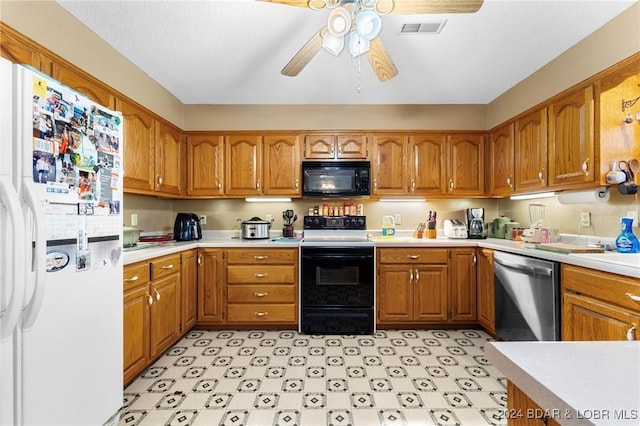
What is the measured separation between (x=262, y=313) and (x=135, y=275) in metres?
1.31

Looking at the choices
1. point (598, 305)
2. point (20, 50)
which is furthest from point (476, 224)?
point (20, 50)

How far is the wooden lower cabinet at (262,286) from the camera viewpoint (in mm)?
2953

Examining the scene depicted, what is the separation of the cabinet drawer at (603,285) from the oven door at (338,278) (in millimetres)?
1500

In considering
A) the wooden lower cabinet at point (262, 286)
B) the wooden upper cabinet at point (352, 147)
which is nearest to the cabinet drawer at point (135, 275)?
the wooden lower cabinet at point (262, 286)

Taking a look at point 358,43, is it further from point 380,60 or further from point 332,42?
point 380,60

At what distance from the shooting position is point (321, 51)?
229 cm

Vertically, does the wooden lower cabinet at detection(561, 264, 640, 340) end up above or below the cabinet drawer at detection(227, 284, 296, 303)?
above

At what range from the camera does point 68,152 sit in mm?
1264

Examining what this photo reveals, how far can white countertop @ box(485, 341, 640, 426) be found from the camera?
405 mm

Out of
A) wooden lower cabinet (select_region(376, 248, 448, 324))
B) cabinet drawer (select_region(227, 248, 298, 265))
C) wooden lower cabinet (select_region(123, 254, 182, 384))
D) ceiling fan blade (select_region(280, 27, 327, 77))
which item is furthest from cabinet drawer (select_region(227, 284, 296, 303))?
ceiling fan blade (select_region(280, 27, 327, 77))

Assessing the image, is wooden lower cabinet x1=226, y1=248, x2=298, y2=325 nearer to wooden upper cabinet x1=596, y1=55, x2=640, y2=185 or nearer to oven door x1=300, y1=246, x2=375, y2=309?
oven door x1=300, y1=246, x2=375, y2=309

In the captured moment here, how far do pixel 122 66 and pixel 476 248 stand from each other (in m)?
3.50

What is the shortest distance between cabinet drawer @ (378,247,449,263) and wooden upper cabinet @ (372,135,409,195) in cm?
70

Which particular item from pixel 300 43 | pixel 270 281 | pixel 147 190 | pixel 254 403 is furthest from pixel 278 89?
pixel 254 403
